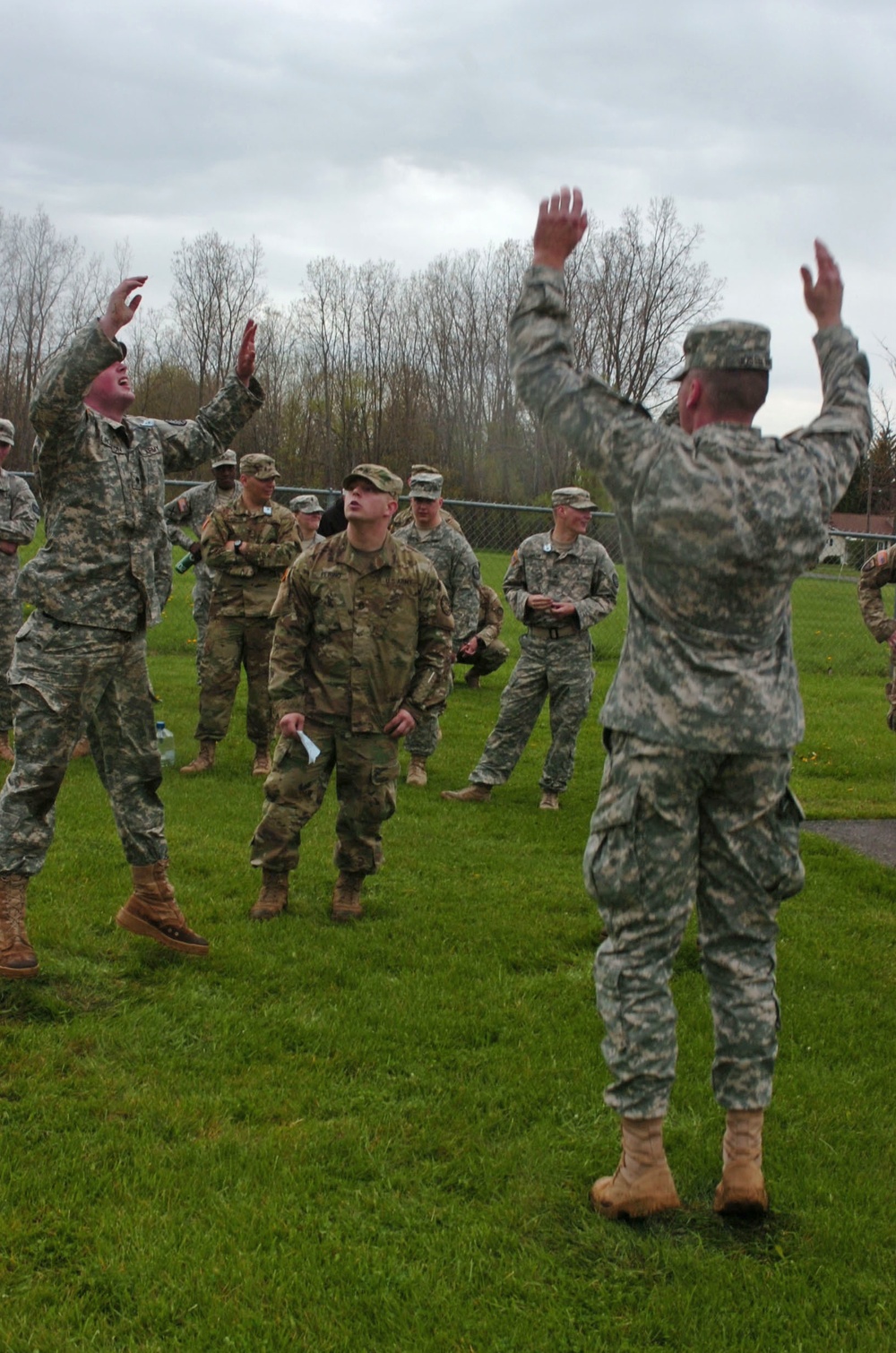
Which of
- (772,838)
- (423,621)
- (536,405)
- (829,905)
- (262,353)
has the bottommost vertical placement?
(829,905)

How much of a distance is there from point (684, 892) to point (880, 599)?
15.7 feet

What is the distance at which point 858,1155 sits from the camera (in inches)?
158

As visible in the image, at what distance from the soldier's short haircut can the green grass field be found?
2.36m

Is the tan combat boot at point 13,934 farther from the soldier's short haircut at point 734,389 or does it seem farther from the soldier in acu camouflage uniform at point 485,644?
the soldier in acu camouflage uniform at point 485,644

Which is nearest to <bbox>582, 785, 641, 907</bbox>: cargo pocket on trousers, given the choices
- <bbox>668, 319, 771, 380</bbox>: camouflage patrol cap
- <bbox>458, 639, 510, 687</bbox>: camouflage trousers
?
<bbox>668, 319, 771, 380</bbox>: camouflage patrol cap

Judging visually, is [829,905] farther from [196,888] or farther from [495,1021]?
[196,888]

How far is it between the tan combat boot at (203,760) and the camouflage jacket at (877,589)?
5.16 metres

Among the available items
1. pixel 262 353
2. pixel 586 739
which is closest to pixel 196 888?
pixel 586 739

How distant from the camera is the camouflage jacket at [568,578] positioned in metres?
9.14

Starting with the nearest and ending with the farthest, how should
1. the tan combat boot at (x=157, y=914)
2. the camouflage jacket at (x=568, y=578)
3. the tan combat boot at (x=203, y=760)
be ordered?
the tan combat boot at (x=157, y=914) < the camouflage jacket at (x=568, y=578) < the tan combat boot at (x=203, y=760)

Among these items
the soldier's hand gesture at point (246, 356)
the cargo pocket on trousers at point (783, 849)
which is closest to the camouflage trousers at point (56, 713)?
the soldier's hand gesture at point (246, 356)

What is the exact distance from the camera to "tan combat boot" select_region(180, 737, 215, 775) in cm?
967

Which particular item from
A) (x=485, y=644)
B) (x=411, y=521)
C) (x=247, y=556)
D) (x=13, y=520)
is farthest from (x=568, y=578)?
(x=13, y=520)

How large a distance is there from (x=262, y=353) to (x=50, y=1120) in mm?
45523
